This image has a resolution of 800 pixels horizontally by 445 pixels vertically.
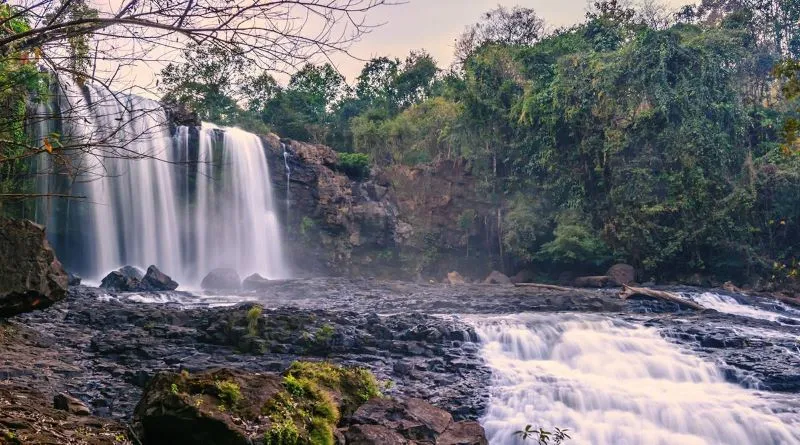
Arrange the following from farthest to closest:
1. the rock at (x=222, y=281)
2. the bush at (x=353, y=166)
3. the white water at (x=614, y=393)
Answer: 1. the bush at (x=353, y=166)
2. the rock at (x=222, y=281)
3. the white water at (x=614, y=393)

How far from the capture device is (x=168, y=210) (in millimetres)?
26109

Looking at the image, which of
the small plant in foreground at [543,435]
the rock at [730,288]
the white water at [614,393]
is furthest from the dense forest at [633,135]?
the small plant in foreground at [543,435]

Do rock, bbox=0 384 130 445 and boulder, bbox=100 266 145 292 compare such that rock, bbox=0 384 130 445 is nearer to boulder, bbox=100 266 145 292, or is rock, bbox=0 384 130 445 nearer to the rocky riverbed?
the rocky riverbed

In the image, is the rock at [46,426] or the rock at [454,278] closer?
the rock at [46,426]

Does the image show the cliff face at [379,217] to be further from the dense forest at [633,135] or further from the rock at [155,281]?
the rock at [155,281]

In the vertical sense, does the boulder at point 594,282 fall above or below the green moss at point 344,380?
below

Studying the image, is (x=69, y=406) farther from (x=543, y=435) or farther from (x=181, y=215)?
(x=181, y=215)

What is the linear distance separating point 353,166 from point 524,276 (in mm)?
10546

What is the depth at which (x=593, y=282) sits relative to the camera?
80.0 ft

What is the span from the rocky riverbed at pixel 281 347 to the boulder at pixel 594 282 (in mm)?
9183

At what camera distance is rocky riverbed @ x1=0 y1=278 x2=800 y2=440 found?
8.20 meters

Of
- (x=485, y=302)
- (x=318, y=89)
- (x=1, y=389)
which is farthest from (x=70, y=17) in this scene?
(x=318, y=89)

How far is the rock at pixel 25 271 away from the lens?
8078mm

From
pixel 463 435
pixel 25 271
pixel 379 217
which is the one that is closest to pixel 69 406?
pixel 463 435
